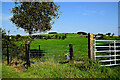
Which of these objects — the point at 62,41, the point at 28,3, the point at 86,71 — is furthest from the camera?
the point at 62,41

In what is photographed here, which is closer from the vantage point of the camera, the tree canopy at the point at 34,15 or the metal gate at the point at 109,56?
the metal gate at the point at 109,56

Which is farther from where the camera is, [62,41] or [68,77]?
[62,41]

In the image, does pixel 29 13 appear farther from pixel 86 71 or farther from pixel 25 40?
pixel 86 71

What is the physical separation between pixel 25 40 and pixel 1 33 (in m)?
1.94

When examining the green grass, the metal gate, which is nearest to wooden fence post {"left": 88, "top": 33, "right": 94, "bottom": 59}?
the metal gate

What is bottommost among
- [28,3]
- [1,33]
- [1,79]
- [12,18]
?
[1,79]

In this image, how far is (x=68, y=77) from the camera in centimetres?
601

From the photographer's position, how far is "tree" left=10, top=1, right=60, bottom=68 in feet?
32.4

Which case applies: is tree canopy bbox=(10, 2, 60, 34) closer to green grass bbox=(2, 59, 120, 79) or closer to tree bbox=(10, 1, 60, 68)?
tree bbox=(10, 1, 60, 68)

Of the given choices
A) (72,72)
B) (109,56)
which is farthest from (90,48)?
(72,72)

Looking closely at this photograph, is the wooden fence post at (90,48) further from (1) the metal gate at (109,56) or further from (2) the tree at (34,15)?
(2) the tree at (34,15)

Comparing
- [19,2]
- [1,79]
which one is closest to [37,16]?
[19,2]

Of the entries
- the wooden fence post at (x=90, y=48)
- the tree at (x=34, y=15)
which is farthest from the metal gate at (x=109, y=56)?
the tree at (x=34, y=15)

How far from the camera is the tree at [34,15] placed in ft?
32.4
